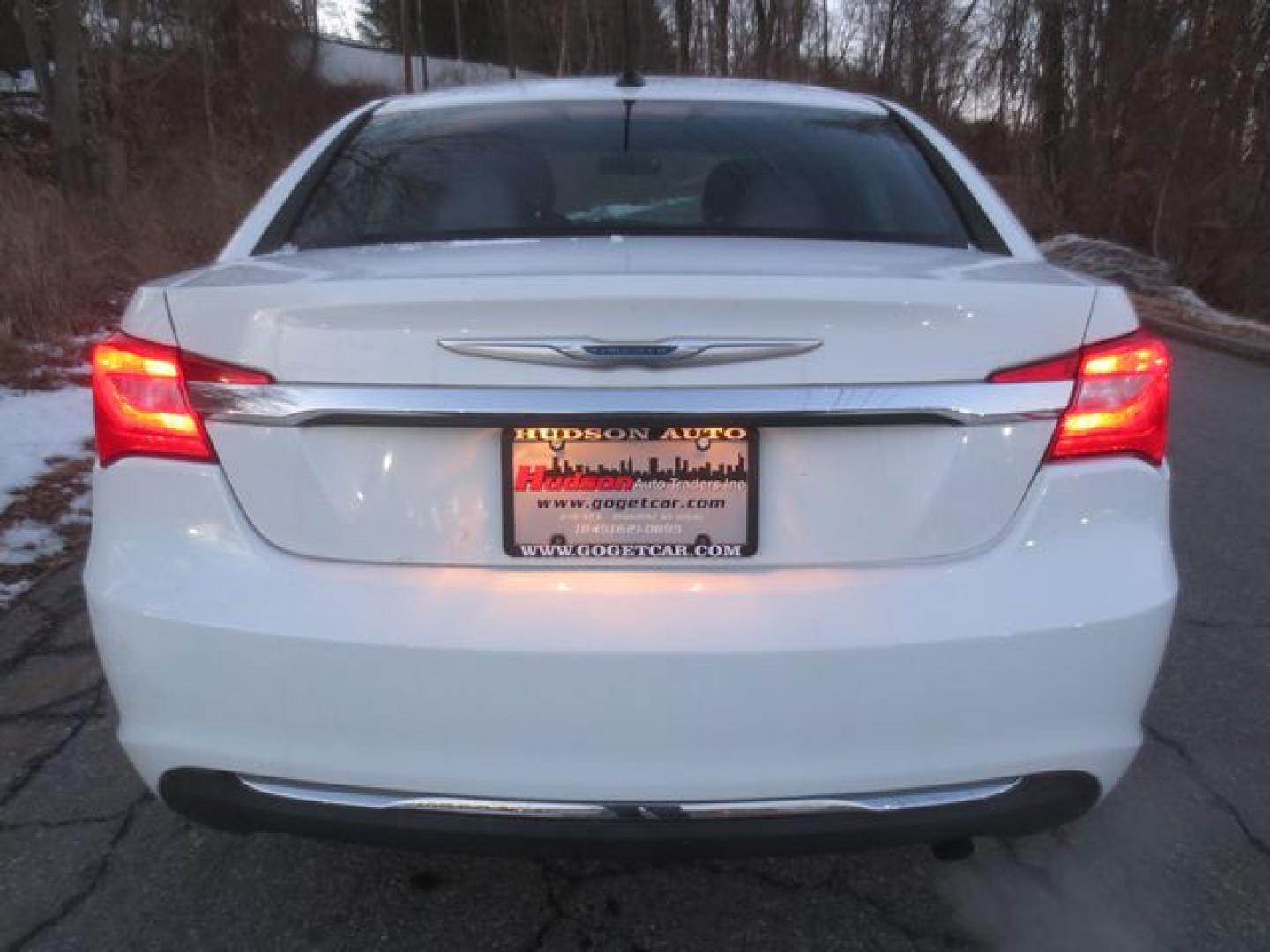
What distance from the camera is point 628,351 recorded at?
1.80 meters

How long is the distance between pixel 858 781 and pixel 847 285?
2.58ft

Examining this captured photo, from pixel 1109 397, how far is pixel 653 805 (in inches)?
39.1

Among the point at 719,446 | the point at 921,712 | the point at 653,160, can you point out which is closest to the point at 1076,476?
the point at 921,712

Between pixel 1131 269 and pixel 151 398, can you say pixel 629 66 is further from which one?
pixel 1131 269

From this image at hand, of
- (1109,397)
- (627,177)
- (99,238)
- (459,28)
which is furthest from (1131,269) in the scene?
(459,28)

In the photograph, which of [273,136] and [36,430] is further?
[273,136]

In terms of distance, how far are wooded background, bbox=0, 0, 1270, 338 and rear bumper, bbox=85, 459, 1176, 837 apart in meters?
6.46

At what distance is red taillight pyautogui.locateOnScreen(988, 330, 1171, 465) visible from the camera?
1.90 metres

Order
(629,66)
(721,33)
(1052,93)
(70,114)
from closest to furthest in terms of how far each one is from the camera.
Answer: (629,66)
(70,114)
(1052,93)
(721,33)

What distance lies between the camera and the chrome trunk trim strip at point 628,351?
1.80 m

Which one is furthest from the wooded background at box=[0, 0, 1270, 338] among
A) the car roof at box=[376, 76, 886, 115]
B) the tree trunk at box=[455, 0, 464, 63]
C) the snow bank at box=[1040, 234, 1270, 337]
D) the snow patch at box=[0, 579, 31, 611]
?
the tree trunk at box=[455, 0, 464, 63]

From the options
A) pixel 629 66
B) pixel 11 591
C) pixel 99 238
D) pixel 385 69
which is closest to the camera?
pixel 629 66

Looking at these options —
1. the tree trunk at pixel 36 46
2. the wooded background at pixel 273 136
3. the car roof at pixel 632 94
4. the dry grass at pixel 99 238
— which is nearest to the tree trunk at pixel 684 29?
the wooded background at pixel 273 136

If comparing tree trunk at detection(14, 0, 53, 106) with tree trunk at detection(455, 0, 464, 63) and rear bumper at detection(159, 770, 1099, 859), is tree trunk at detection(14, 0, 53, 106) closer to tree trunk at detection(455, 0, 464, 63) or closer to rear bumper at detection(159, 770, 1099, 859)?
rear bumper at detection(159, 770, 1099, 859)
